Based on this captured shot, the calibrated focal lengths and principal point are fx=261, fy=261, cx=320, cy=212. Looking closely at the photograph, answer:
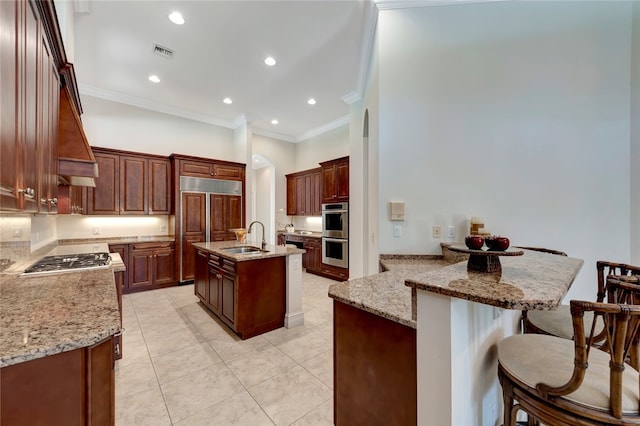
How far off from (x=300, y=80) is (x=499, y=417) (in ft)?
14.7

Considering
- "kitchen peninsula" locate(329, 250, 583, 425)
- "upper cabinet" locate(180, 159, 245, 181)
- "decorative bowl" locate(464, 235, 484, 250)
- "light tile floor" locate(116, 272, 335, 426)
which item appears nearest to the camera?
"kitchen peninsula" locate(329, 250, 583, 425)

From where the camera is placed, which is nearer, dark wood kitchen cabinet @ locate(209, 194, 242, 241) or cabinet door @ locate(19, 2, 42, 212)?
cabinet door @ locate(19, 2, 42, 212)

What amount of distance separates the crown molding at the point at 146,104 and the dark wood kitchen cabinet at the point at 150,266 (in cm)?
259

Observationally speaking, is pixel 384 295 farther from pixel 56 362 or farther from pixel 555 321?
pixel 56 362

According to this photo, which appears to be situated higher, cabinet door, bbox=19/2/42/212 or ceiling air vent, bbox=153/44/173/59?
ceiling air vent, bbox=153/44/173/59

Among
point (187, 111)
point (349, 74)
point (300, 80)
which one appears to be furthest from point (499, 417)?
point (187, 111)

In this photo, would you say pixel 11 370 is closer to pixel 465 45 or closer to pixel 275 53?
pixel 465 45

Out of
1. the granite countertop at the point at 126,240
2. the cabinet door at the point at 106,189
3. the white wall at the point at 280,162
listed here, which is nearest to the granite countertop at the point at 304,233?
the white wall at the point at 280,162

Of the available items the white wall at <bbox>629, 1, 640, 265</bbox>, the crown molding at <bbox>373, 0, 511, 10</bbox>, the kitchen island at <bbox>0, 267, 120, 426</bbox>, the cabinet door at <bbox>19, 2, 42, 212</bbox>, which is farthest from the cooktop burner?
the white wall at <bbox>629, 1, 640, 265</bbox>

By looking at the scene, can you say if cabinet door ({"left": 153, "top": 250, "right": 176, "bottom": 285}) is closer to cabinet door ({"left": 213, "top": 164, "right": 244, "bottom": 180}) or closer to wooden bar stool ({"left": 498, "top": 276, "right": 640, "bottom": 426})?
cabinet door ({"left": 213, "top": 164, "right": 244, "bottom": 180})

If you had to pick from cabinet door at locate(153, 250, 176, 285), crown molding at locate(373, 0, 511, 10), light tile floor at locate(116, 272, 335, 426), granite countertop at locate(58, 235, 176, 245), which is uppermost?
crown molding at locate(373, 0, 511, 10)

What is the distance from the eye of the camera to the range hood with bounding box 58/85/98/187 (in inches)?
88.9

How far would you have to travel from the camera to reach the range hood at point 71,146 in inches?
88.9

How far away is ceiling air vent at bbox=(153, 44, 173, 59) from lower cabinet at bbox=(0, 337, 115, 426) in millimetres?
3782
